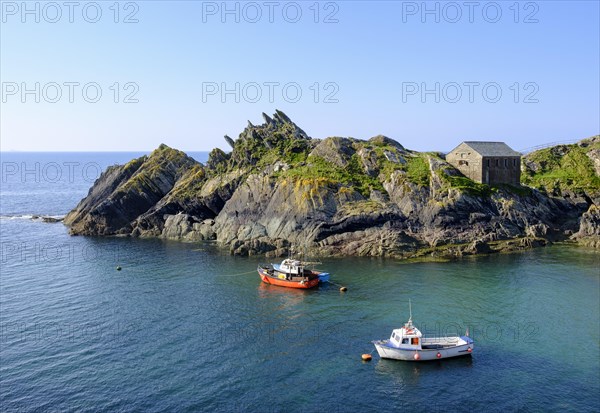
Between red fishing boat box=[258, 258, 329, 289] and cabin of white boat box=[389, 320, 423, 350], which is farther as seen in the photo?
red fishing boat box=[258, 258, 329, 289]

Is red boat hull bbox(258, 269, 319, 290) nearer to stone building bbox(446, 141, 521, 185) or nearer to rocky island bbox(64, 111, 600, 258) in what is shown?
rocky island bbox(64, 111, 600, 258)

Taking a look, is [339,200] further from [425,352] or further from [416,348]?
[425,352]

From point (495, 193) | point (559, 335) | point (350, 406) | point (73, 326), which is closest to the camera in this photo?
point (350, 406)

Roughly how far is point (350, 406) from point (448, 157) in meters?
88.5

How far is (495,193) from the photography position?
349 feet

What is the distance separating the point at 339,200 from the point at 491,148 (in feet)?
124

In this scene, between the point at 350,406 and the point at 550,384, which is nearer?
the point at 350,406

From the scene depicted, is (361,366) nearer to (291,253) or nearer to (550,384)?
(550,384)

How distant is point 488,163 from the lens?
11056 centimetres

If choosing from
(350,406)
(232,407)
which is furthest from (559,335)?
(232,407)

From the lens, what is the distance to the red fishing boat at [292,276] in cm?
7569

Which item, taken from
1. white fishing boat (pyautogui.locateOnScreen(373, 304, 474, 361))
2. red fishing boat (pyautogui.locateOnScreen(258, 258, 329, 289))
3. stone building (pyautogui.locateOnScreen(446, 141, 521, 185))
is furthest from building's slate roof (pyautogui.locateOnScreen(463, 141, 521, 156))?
white fishing boat (pyautogui.locateOnScreen(373, 304, 474, 361))

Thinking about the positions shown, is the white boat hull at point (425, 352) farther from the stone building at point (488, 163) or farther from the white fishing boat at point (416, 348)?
the stone building at point (488, 163)

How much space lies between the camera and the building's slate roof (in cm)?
11166
